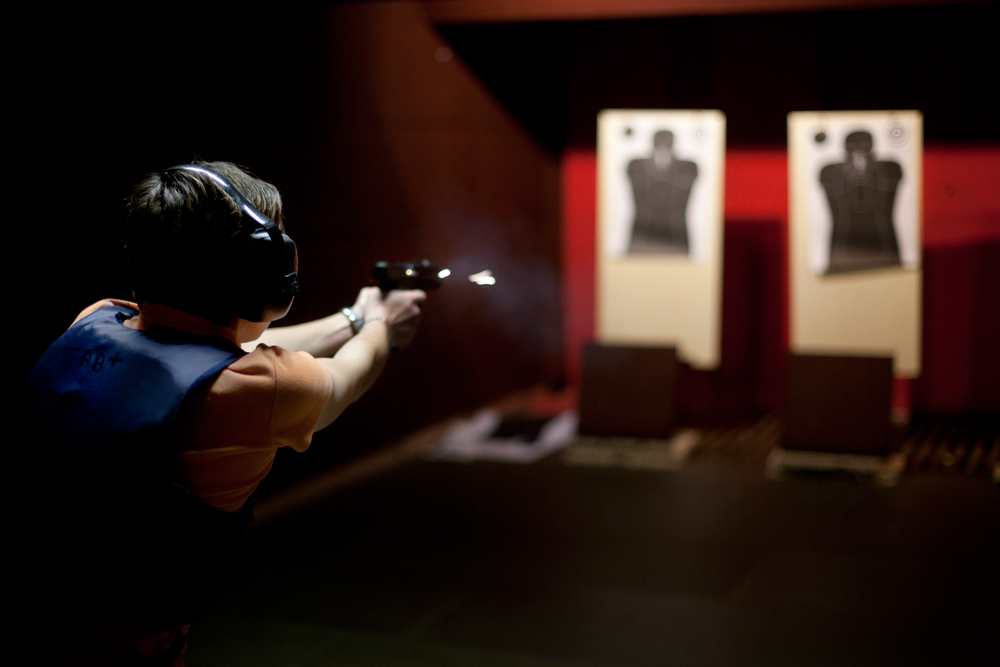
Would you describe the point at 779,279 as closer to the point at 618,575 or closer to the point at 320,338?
the point at 618,575

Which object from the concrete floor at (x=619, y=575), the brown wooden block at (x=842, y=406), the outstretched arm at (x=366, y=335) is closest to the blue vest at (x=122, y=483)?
the outstretched arm at (x=366, y=335)

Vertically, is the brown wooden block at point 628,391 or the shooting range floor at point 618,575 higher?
the brown wooden block at point 628,391

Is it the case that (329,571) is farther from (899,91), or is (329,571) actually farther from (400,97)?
(899,91)

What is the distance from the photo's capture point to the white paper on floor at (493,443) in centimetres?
440

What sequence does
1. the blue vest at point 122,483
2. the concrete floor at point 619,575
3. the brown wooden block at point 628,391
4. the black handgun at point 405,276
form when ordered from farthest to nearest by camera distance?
the brown wooden block at point 628,391
the concrete floor at point 619,575
the black handgun at point 405,276
the blue vest at point 122,483

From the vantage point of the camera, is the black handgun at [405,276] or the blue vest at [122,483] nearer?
the blue vest at [122,483]

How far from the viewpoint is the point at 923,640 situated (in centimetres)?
234

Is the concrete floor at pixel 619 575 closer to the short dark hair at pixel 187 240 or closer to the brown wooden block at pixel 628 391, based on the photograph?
the brown wooden block at pixel 628 391

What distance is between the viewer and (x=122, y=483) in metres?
1.06

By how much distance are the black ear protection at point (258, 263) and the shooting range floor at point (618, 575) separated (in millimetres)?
1413

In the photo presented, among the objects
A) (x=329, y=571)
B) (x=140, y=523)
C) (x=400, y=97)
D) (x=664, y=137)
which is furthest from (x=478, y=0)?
(x=140, y=523)

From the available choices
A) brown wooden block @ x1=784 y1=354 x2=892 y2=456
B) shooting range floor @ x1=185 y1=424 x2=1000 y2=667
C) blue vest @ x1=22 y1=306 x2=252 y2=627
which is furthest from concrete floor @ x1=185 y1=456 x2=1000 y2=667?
blue vest @ x1=22 y1=306 x2=252 y2=627

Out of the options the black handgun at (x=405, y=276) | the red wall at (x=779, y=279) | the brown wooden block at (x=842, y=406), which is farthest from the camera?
the red wall at (x=779, y=279)

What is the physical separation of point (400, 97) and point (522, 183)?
1547 mm
